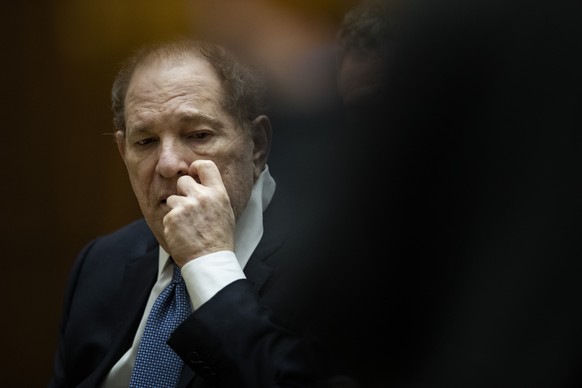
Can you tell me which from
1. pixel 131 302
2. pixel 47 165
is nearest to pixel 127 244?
pixel 131 302

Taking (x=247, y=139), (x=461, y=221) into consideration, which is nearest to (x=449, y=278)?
(x=461, y=221)

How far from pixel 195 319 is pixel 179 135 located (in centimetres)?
41

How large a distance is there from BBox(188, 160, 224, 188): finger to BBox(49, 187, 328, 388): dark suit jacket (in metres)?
0.17

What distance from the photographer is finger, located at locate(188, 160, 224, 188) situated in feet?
5.46

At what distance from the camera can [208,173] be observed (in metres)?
1.67

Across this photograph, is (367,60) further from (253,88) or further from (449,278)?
(253,88)

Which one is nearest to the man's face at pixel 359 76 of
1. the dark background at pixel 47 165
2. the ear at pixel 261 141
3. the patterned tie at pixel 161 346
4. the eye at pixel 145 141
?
the ear at pixel 261 141

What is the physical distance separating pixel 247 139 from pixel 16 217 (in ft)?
4.38

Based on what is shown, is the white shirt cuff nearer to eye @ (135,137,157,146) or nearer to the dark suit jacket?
the dark suit jacket

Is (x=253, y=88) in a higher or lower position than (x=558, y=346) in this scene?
higher

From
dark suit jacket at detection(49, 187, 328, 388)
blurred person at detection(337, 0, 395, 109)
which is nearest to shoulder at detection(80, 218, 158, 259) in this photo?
dark suit jacket at detection(49, 187, 328, 388)

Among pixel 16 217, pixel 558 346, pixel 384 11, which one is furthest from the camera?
pixel 16 217

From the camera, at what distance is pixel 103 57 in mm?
2199

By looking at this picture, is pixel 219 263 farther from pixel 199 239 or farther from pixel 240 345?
pixel 240 345
